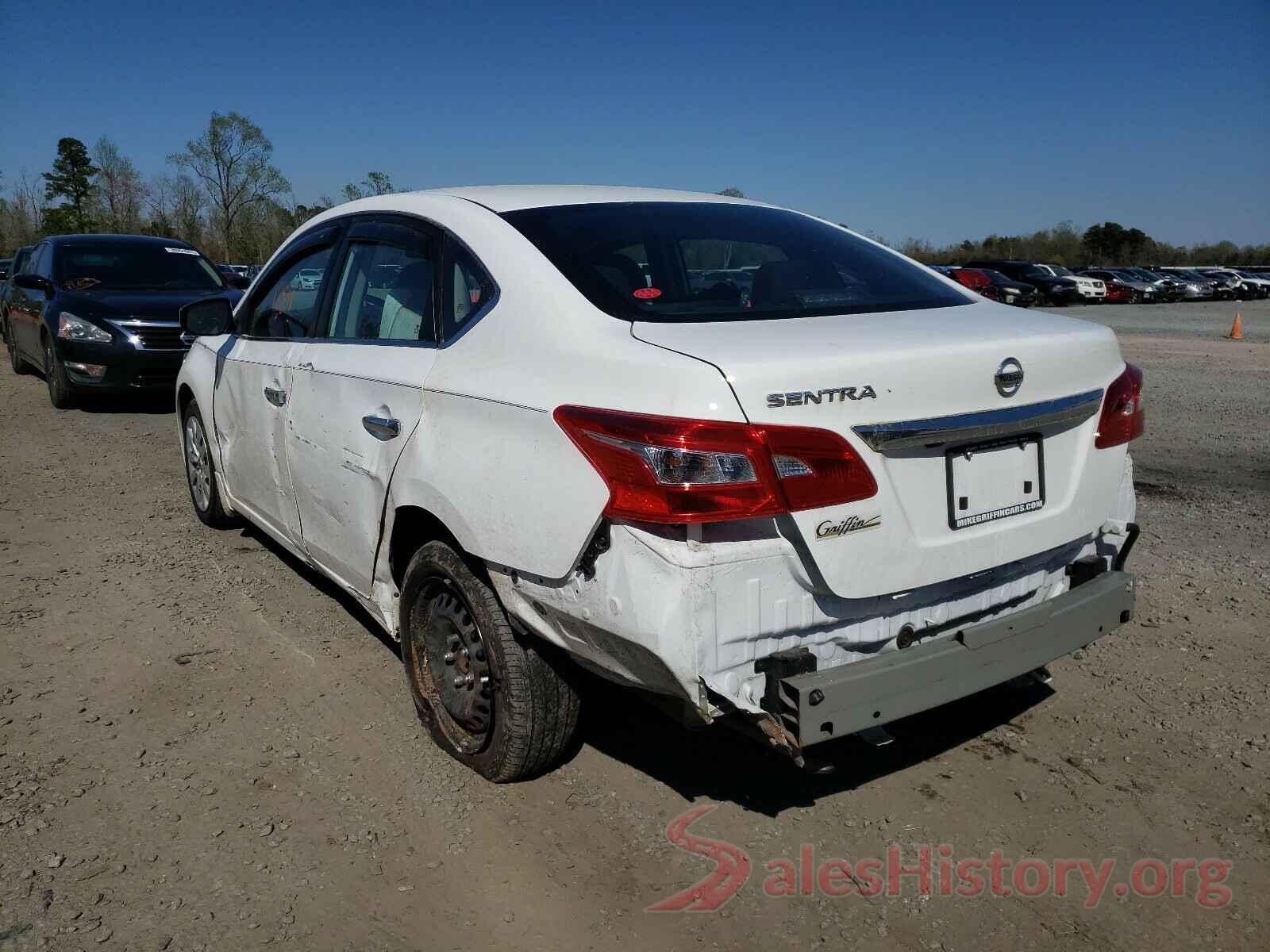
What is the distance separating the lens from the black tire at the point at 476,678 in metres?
2.89

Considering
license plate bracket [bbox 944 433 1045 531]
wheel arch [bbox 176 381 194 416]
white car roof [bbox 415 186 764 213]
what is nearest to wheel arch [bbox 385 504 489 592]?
white car roof [bbox 415 186 764 213]

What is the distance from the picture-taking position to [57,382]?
33.7 feet

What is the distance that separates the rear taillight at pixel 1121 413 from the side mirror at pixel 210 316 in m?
3.85

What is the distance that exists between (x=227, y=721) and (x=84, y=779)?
1.62 feet

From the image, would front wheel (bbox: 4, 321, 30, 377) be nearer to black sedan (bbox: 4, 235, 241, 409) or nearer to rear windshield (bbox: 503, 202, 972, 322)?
black sedan (bbox: 4, 235, 241, 409)

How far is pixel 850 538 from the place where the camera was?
2379 mm

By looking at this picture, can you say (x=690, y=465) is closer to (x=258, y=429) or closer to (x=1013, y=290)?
(x=258, y=429)

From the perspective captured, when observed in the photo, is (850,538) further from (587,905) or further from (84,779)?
(84,779)

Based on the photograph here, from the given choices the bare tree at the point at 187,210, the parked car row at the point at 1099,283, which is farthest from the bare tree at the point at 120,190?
the parked car row at the point at 1099,283

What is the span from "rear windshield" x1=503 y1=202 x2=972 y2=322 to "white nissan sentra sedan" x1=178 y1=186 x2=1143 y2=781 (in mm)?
15

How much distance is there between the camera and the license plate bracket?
8.42 ft

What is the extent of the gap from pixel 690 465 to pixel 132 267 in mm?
10294

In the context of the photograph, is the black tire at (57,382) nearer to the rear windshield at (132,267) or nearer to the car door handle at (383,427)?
the rear windshield at (132,267)

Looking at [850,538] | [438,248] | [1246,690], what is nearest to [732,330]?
[850,538]
